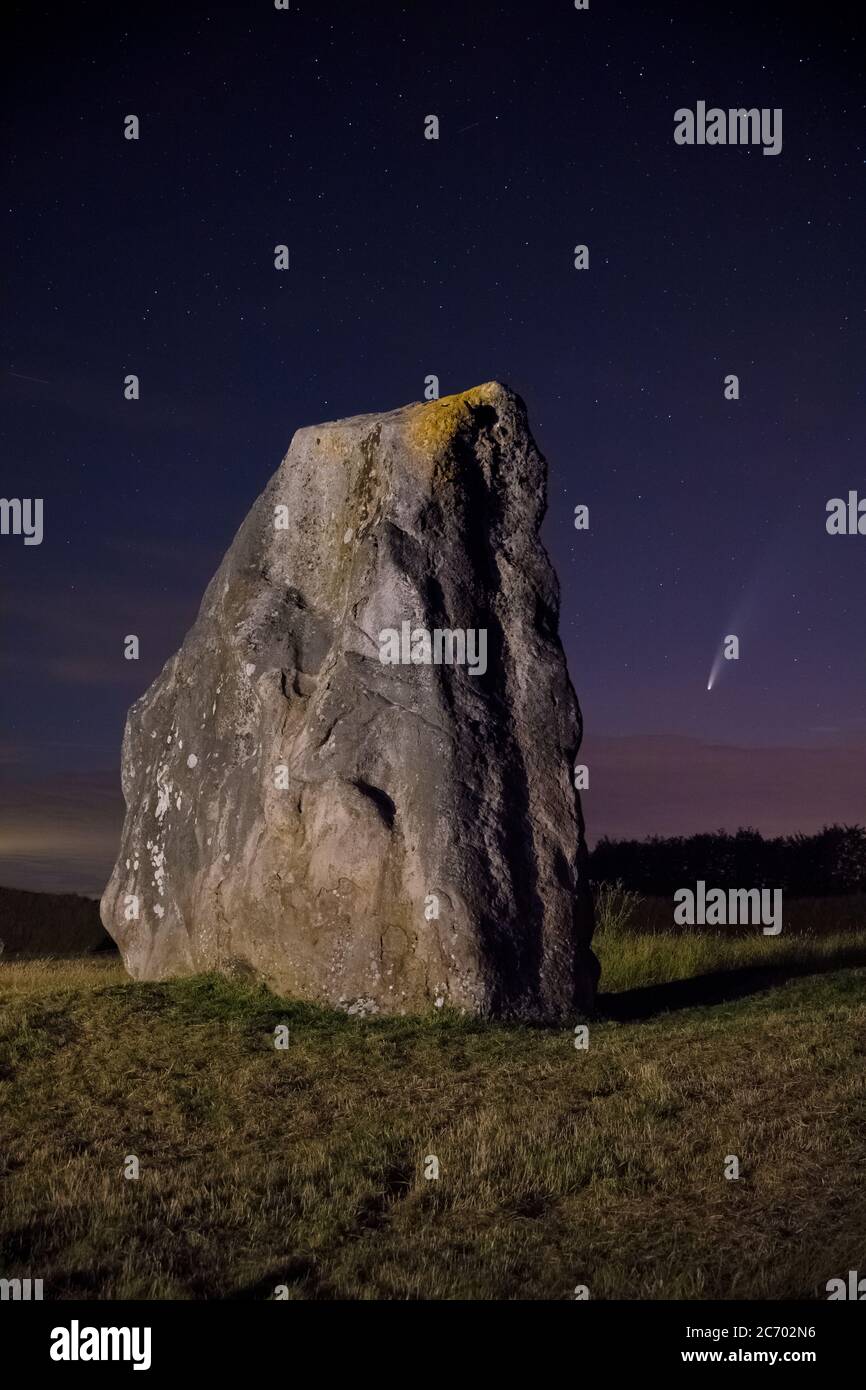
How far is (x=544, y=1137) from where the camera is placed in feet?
27.5

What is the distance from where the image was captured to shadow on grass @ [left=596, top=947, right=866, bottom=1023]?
44.2 feet

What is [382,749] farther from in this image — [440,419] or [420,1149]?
[420,1149]

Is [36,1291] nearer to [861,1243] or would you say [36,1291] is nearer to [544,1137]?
[544,1137]

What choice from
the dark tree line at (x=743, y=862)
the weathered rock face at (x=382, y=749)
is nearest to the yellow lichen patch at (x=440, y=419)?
the weathered rock face at (x=382, y=749)

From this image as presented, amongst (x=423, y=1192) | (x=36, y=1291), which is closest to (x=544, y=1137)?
(x=423, y=1192)

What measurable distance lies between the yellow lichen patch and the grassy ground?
5234 millimetres

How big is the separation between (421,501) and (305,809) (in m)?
3.01

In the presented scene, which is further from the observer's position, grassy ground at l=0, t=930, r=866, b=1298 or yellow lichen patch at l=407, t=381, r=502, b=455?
yellow lichen patch at l=407, t=381, r=502, b=455

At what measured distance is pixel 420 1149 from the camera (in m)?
8.30

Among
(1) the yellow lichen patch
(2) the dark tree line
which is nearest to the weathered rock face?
(1) the yellow lichen patch

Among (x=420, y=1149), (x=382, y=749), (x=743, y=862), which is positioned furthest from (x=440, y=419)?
(x=743, y=862)

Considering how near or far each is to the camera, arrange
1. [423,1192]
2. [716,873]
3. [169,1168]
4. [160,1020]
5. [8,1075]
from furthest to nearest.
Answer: [716,873] → [160,1020] → [8,1075] → [169,1168] → [423,1192]

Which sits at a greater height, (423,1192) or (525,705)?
(525,705)

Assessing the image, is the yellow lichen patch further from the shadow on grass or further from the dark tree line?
the dark tree line
